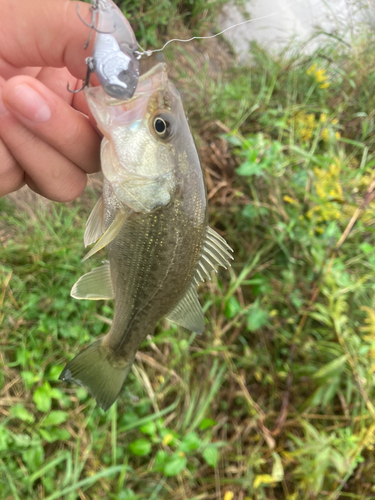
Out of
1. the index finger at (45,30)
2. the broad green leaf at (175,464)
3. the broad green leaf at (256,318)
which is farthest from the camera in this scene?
the broad green leaf at (256,318)

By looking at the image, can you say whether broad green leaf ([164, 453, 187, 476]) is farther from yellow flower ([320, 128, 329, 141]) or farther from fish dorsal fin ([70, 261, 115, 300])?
yellow flower ([320, 128, 329, 141])

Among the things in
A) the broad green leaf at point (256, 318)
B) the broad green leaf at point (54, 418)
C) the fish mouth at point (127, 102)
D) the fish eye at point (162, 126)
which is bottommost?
the broad green leaf at point (54, 418)

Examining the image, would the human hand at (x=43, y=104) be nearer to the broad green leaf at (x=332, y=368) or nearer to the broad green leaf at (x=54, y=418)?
the broad green leaf at (x=54, y=418)

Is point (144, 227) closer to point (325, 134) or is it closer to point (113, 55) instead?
point (113, 55)

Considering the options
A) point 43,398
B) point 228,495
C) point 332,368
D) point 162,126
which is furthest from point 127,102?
point 228,495

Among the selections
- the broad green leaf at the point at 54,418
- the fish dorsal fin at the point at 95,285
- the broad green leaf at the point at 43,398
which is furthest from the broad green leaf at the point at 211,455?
the fish dorsal fin at the point at 95,285
